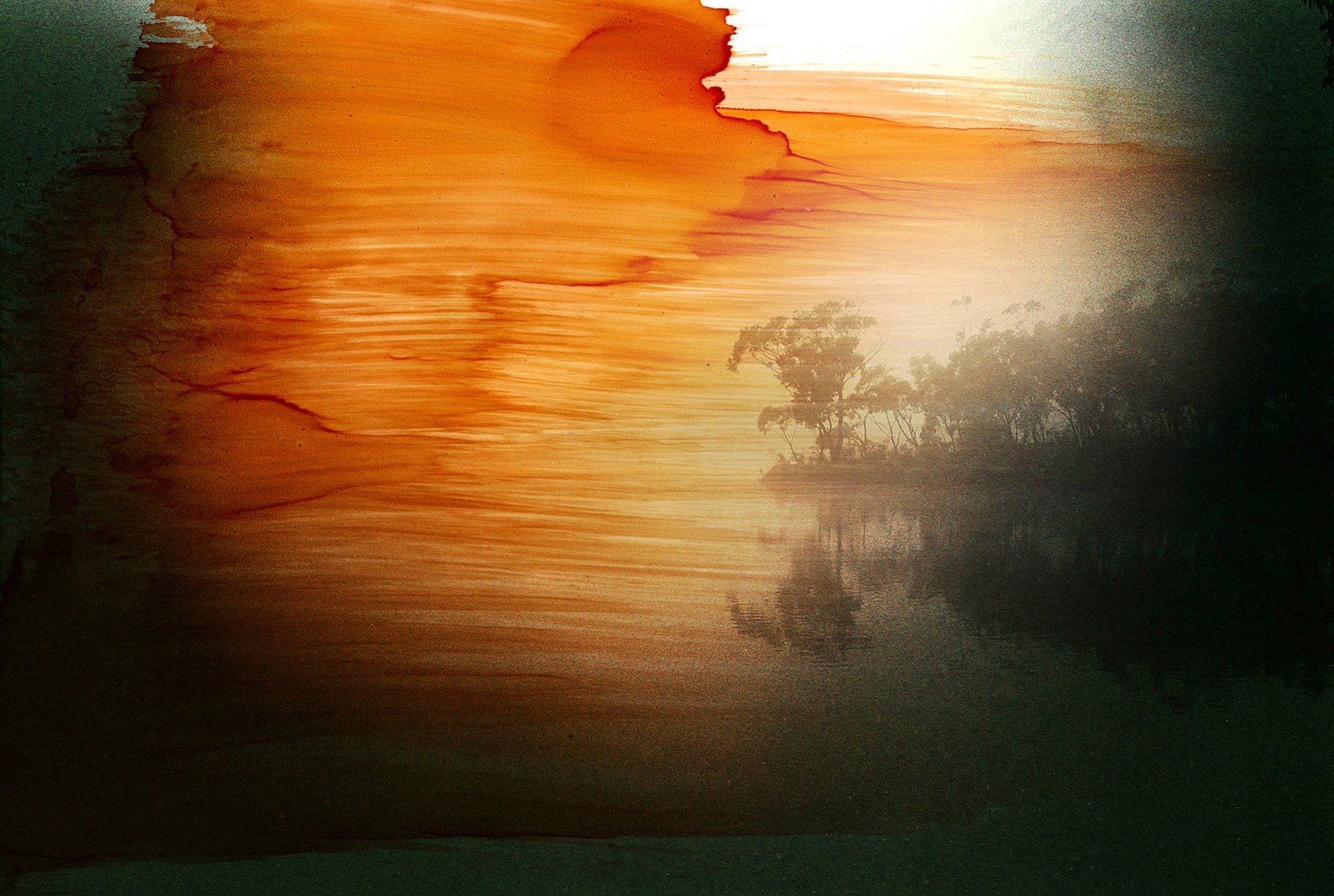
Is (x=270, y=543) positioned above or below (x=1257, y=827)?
above

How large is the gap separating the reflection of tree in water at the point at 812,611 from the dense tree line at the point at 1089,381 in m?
0.15

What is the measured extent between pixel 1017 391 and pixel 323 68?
3.87 feet

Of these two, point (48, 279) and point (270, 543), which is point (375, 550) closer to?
point (270, 543)

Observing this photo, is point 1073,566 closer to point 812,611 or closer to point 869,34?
point 812,611

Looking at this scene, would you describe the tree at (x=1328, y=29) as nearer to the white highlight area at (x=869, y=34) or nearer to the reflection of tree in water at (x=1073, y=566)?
the white highlight area at (x=869, y=34)

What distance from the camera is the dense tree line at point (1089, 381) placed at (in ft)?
4.13

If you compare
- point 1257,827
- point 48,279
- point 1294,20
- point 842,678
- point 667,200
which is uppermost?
point 1294,20

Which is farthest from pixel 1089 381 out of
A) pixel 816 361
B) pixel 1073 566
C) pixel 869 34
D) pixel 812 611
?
pixel 869 34

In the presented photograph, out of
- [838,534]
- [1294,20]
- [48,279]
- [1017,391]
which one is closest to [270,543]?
[48,279]

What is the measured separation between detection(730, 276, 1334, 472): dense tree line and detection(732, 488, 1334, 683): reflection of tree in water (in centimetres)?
8

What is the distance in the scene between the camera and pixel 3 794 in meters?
1.24

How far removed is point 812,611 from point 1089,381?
1.75ft

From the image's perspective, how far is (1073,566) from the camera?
4.14 feet

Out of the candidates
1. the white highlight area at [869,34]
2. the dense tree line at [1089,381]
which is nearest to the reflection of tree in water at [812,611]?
the dense tree line at [1089,381]
